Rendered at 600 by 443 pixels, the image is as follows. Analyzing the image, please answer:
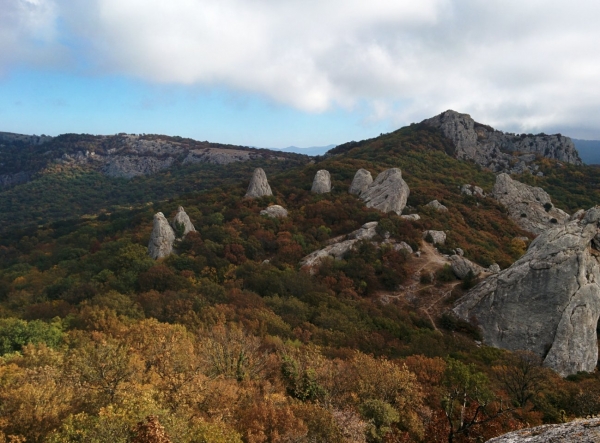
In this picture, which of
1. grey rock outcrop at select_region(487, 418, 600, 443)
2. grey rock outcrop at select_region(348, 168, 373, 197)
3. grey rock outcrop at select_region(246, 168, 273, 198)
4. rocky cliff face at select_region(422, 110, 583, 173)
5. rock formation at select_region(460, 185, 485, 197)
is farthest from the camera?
rocky cliff face at select_region(422, 110, 583, 173)

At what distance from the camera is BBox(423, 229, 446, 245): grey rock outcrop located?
139 ft

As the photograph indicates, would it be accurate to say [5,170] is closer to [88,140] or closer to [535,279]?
[88,140]

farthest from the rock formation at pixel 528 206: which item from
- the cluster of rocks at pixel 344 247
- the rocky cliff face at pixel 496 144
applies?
the cluster of rocks at pixel 344 247

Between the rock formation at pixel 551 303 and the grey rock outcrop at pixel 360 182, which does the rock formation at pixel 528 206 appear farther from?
the rock formation at pixel 551 303

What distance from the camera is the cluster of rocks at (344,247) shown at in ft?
128

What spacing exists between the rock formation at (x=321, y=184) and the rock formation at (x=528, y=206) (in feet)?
100

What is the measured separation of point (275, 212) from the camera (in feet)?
164

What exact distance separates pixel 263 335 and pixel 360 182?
38106mm

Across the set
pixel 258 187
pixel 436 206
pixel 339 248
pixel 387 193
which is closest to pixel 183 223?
pixel 258 187

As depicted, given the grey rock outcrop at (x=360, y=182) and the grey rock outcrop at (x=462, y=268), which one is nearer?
the grey rock outcrop at (x=462, y=268)

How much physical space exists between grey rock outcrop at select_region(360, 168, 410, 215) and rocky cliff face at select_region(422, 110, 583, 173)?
46.8 meters

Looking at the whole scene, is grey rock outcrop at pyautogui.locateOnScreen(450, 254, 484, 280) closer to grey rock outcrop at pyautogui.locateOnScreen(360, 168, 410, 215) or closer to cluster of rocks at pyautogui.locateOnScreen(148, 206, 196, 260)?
grey rock outcrop at pyautogui.locateOnScreen(360, 168, 410, 215)

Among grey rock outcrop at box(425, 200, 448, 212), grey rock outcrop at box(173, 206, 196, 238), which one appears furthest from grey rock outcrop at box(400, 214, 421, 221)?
grey rock outcrop at box(173, 206, 196, 238)

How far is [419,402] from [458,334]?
15407 millimetres
